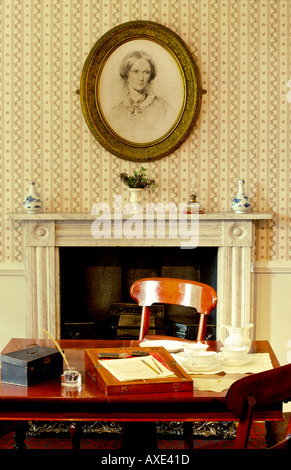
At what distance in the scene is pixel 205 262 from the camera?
416 centimetres

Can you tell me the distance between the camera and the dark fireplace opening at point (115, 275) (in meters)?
4.14

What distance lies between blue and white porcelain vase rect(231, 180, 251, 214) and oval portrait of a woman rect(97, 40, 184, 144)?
0.65 meters

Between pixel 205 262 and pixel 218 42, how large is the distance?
5.15 ft

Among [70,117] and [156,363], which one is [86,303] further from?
[156,363]

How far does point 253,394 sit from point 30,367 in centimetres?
73

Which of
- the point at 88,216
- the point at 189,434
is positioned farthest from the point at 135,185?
the point at 189,434

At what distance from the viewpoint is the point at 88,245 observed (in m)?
3.91

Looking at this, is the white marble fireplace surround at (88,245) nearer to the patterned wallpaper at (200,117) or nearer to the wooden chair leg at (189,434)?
the patterned wallpaper at (200,117)

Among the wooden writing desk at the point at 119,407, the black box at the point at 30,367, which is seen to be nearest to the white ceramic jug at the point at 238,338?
the wooden writing desk at the point at 119,407

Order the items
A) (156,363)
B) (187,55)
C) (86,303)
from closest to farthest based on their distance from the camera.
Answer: (156,363)
(187,55)
(86,303)

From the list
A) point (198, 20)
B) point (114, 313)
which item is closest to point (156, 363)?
point (114, 313)

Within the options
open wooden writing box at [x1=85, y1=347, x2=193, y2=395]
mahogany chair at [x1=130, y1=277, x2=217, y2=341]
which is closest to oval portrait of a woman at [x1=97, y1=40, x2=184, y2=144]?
mahogany chair at [x1=130, y1=277, x2=217, y2=341]

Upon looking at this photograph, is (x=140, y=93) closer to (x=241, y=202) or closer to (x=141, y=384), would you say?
(x=241, y=202)

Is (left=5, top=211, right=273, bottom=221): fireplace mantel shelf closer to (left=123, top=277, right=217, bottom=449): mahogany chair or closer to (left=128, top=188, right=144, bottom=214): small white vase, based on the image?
(left=128, top=188, right=144, bottom=214): small white vase
